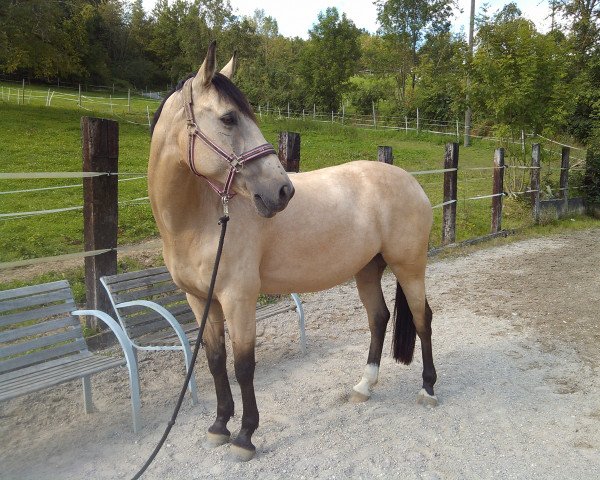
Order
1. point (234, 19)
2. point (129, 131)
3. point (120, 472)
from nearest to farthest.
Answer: point (120, 472) < point (129, 131) < point (234, 19)

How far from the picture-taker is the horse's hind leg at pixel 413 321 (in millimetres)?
3344

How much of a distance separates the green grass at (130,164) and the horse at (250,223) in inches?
163

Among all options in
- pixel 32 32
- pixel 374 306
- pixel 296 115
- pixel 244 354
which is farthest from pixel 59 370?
pixel 296 115

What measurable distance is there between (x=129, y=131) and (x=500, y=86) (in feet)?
40.4

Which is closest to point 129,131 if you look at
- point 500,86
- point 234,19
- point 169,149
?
point 500,86

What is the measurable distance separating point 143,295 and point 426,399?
2065 mm

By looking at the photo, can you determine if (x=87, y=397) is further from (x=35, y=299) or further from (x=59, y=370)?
(x=35, y=299)

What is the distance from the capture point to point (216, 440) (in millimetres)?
2781

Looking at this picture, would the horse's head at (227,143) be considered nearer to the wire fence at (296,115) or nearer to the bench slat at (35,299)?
the bench slat at (35,299)

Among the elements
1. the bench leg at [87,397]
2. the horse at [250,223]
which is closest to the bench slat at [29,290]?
the bench leg at [87,397]

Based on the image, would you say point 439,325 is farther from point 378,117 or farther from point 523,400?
point 378,117

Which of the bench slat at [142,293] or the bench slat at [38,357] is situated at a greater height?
the bench slat at [142,293]

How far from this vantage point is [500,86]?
1088 cm

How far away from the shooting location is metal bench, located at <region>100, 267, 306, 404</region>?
3.17 m
